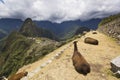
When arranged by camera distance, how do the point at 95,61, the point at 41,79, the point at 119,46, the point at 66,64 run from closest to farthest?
the point at 41,79, the point at 66,64, the point at 95,61, the point at 119,46

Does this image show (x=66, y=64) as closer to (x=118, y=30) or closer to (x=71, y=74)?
(x=71, y=74)

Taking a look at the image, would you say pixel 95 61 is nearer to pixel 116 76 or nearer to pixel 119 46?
pixel 116 76

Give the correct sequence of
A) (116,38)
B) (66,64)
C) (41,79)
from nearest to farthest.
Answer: (41,79) < (66,64) < (116,38)

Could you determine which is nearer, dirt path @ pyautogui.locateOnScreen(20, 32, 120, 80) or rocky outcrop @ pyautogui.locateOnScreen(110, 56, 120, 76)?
dirt path @ pyautogui.locateOnScreen(20, 32, 120, 80)

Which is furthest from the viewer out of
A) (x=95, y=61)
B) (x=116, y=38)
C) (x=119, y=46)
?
(x=116, y=38)

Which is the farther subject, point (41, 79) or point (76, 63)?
point (76, 63)

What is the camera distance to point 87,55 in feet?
97.3

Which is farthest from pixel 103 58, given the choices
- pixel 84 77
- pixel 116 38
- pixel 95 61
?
pixel 116 38

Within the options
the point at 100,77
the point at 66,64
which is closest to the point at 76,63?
the point at 66,64

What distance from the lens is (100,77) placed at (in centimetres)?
2227

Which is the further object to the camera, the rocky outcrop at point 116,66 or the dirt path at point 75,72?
the rocky outcrop at point 116,66

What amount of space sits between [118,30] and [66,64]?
1944 cm

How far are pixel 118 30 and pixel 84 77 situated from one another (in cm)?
2201

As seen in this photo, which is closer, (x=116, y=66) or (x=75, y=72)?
(x=75, y=72)
